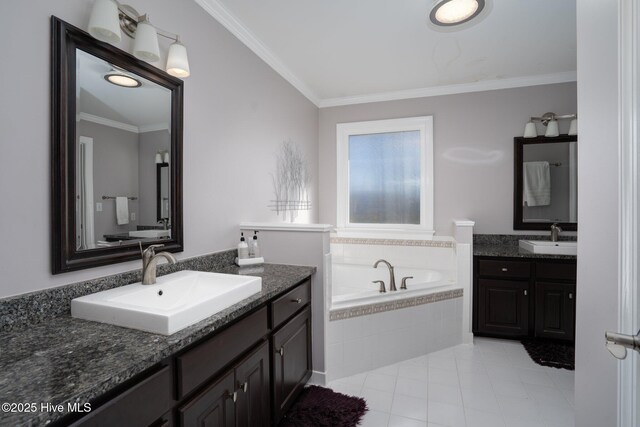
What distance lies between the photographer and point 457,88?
342 cm

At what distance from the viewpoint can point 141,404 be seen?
85 centimetres

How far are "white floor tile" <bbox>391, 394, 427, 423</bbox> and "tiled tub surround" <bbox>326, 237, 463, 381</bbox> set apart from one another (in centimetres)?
39

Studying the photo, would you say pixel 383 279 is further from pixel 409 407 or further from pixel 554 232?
pixel 554 232

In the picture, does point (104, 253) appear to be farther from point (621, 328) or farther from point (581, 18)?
point (581, 18)

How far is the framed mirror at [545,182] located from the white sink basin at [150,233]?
3.39m

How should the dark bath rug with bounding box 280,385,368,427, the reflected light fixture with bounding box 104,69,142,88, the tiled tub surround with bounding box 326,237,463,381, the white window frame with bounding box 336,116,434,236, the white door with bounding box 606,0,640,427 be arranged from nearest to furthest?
1. the white door with bounding box 606,0,640,427
2. the reflected light fixture with bounding box 104,69,142,88
3. the dark bath rug with bounding box 280,385,368,427
4. the tiled tub surround with bounding box 326,237,463,381
5. the white window frame with bounding box 336,116,434,236

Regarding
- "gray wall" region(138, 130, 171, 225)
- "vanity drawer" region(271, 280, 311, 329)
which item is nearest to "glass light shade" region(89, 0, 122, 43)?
"gray wall" region(138, 130, 171, 225)

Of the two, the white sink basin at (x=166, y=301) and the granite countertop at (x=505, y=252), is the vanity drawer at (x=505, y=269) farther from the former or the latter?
the white sink basin at (x=166, y=301)

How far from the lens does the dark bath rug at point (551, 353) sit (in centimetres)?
246

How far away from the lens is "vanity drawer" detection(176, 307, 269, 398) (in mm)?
1006

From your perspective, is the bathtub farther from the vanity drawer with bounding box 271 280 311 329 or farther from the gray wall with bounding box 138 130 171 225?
the gray wall with bounding box 138 130 171 225

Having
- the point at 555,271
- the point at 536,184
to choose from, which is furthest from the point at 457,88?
the point at 555,271

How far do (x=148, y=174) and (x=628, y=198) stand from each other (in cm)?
183

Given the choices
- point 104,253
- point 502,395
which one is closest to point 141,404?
point 104,253
